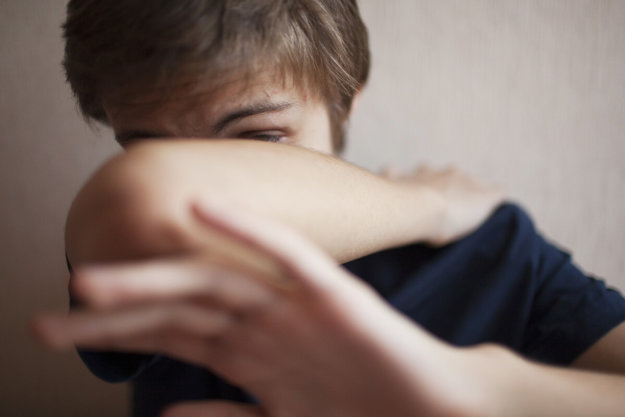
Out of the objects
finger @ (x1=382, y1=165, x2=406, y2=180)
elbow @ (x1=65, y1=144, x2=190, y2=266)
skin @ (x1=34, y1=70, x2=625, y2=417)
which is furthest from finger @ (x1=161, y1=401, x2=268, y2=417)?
finger @ (x1=382, y1=165, x2=406, y2=180)

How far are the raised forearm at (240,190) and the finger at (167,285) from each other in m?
0.03

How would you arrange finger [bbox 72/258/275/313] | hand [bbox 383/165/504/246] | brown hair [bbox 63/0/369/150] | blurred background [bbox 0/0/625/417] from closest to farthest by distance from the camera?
finger [bbox 72/258/275/313] → brown hair [bbox 63/0/369/150] → hand [bbox 383/165/504/246] → blurred background [bbox 0/0/625/417]

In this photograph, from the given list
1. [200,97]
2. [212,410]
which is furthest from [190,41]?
[212,410]

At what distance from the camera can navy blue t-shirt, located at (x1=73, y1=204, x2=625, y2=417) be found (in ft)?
1.49

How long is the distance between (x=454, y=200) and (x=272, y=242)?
1.54 ft

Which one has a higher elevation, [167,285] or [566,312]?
[167,285]

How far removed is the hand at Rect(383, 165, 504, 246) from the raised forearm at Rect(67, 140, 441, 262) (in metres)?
0.20

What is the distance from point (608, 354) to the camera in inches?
16.5

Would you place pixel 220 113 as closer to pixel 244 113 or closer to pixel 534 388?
pixel 244 113

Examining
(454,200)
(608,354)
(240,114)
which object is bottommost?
(608,354)

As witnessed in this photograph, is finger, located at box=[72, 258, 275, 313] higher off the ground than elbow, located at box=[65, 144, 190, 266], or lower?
lower

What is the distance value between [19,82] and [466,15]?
0.78 m

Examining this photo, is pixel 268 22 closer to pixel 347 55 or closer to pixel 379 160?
pixel 347 55

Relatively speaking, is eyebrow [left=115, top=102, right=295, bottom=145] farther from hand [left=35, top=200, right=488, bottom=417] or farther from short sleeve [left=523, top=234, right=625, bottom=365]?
short sleeve [left=523, top=234, right=625, bottom=365]
